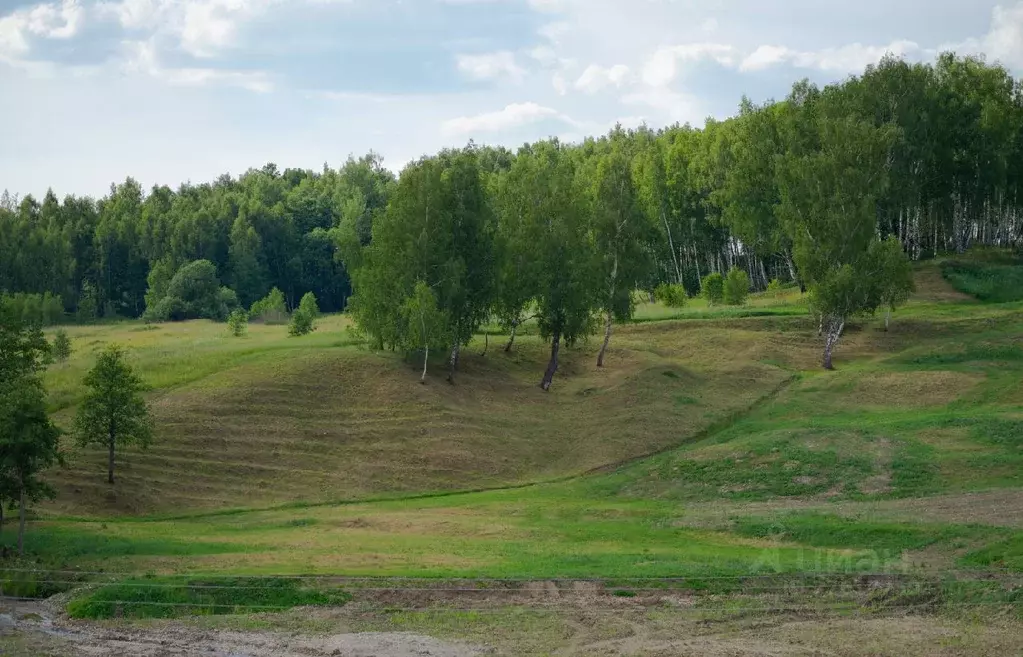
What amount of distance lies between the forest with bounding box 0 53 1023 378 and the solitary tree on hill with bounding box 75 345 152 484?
19.1 metres

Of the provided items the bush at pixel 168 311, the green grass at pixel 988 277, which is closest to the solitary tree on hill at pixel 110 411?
the green grass at pixel 988 277

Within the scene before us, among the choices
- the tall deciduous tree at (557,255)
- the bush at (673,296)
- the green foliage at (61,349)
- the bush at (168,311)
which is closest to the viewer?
the green foliage at (61,349)

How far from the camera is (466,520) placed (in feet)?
151

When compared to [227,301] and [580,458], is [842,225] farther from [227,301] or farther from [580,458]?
[227,301]

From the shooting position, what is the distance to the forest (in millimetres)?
71125

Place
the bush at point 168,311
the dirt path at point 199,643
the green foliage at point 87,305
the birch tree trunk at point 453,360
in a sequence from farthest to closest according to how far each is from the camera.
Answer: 1. the green foliage at point 87,305
2. the bush at point 168,311
3. the birch tree trunk at point 453,360
4. the dirt path at point 199,643

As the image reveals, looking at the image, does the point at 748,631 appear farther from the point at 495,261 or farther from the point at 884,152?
the point at 884,152

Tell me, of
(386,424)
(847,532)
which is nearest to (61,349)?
(386,424)

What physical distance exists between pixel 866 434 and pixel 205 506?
32.0m

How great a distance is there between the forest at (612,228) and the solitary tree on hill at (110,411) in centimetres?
1913

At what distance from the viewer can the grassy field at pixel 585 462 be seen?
36844 millimetres

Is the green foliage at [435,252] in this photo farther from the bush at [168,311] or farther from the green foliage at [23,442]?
the bush at [168,311]

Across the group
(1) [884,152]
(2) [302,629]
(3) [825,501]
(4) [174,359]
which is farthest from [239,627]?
(1) [884,152]

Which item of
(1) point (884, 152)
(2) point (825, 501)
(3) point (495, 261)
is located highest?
(1) point (884, 152)
